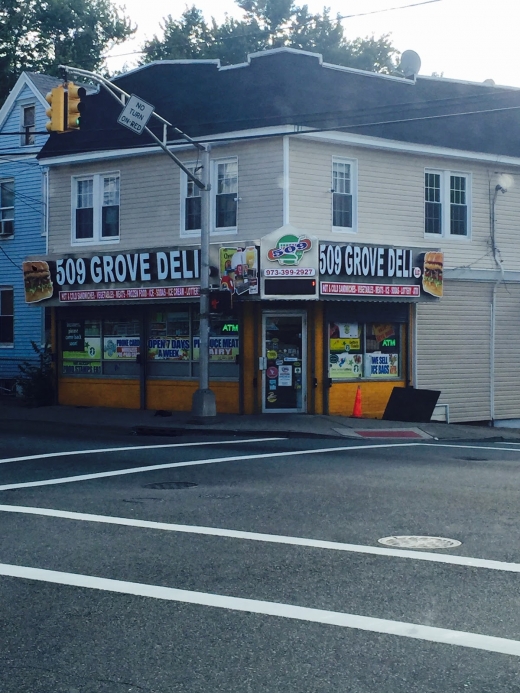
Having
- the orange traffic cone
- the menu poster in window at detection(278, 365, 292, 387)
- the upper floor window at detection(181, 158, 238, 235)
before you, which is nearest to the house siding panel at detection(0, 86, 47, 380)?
the upper floor window at detection(181, 158, 238, 235)

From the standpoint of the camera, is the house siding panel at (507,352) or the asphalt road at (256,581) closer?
the asphalt road at (256,581)

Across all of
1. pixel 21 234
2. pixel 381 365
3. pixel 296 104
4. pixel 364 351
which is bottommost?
pixel 381 365

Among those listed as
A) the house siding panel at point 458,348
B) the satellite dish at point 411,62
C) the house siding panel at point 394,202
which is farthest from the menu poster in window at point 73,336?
the satellite dish at point 411,62

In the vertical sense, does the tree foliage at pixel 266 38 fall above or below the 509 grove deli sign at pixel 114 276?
above

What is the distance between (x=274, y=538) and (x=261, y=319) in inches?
612

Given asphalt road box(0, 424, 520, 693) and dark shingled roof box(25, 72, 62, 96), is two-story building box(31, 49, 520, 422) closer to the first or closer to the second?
dark shingled roof box(25, 72, 62, 96)

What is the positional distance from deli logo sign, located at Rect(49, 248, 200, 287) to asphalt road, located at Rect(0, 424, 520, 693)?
10.6 meters

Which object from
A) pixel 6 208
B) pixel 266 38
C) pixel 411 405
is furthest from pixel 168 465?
pixel 266 38

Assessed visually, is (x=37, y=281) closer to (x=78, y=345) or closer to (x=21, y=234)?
(x=78, y=345)

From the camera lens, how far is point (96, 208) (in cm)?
2762

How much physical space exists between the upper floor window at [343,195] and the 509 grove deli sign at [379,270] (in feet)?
3.91

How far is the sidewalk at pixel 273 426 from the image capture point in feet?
70.7

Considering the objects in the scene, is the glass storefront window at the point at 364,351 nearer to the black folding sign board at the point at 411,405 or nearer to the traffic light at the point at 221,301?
the black folding sign board at the point at 411,405

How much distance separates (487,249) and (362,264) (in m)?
5.16
